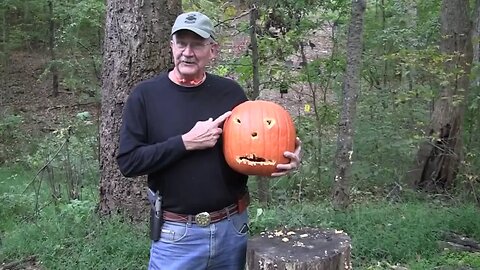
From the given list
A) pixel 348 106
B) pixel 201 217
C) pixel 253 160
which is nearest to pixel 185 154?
pixel 201 217

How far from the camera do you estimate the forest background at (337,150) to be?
5.52 meters

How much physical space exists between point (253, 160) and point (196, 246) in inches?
22.0

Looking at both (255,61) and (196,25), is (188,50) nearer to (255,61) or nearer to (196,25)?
(196,25)

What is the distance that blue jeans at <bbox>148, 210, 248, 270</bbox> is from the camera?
3.05 m

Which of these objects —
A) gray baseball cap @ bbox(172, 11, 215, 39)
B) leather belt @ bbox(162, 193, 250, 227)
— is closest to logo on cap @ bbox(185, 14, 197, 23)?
gray baseball cap @ bbox(172, 11, 215, 39)

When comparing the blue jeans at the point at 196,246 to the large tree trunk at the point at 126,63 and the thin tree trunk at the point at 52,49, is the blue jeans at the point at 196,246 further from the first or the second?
the thin tree trunk at the point at 52,49

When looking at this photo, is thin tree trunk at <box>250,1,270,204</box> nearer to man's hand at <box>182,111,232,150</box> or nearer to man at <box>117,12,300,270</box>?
man at <box>117,12,300,270</box>

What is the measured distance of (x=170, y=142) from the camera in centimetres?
291

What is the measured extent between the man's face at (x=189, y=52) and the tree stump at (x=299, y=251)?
101 cm

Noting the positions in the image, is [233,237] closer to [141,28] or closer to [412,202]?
[141,28]

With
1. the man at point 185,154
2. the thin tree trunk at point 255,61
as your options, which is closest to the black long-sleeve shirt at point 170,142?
the man at point 185,154

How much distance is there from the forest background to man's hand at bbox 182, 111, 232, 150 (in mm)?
2283

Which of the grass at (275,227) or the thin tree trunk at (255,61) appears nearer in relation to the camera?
the grass at (275,227)

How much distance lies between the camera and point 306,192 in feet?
30.2
